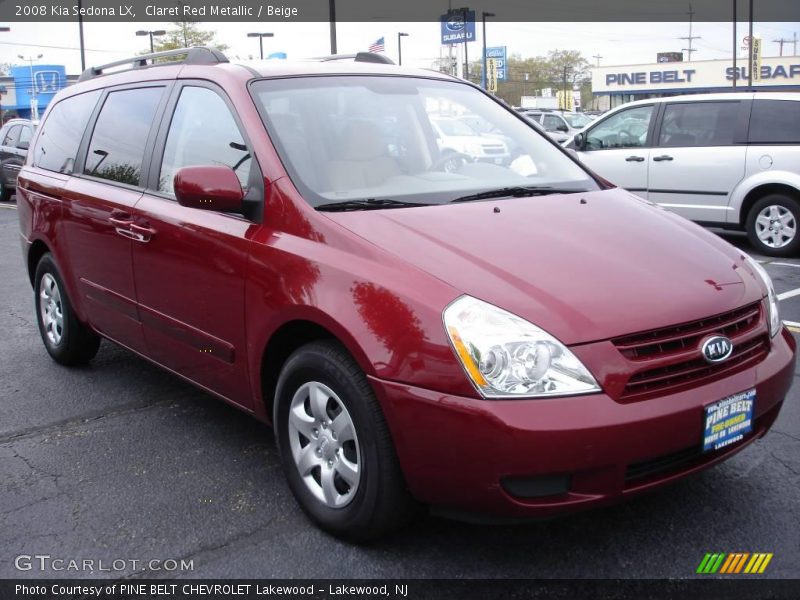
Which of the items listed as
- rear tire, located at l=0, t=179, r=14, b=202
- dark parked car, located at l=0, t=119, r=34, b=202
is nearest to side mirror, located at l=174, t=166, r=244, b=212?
dark parked car, located at l=0, t=119, r=34, b=202

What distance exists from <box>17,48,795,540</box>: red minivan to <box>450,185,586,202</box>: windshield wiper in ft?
0.05

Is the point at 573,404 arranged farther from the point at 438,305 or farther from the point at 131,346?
the point at 131,346

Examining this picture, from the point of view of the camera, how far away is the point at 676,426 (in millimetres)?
2568

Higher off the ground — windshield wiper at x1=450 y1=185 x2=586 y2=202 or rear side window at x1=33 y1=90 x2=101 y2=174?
rear side window at x1=33 y1=90 x2=101 y2=174

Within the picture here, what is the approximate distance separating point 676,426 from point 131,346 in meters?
2.88

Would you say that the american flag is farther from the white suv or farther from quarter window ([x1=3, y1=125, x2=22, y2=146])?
the white suv

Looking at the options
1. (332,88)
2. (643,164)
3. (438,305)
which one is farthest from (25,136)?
(438,305)

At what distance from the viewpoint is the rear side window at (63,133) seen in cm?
488

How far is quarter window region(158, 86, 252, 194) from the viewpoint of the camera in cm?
352

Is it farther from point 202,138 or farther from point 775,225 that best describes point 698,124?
point 202,138

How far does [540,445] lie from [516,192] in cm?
143

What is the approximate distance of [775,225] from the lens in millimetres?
8828

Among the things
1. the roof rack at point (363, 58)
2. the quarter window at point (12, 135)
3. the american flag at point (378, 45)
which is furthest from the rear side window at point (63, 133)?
the american flag at point (378, 45)

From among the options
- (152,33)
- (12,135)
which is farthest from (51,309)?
(152,33)
